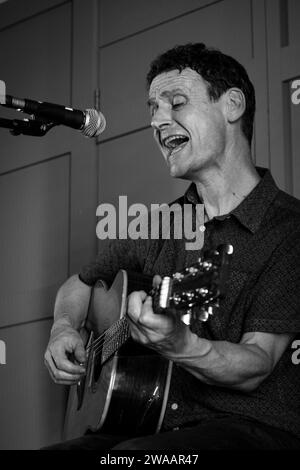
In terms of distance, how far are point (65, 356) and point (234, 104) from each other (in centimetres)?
80

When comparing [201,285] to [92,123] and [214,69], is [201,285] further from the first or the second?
[214,69]

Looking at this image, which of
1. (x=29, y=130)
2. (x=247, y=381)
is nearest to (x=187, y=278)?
(x=247, y=381)

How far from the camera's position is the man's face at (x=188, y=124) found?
7.52ft

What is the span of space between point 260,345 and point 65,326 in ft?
2.23

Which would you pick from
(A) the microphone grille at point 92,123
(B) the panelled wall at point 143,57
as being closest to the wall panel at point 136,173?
(B) the panelled wall at point 143,57

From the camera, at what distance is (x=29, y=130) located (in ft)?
6.26

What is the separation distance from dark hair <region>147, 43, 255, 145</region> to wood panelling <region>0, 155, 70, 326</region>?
0.94 meters

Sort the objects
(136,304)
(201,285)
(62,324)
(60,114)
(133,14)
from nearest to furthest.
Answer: (201,285), (136,304), (60,114), (62,324), (133,14)

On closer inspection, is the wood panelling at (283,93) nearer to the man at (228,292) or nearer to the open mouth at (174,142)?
the man at (228,292)

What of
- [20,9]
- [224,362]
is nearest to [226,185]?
[224,362]

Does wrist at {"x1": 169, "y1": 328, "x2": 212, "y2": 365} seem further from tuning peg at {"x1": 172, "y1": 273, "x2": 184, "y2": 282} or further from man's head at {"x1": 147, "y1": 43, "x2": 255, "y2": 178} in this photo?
Answer: man's head at {"x1": 147, "y1": 43, "x2": 255, "y2": 178}

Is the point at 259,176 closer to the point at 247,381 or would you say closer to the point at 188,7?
the point at 247,381

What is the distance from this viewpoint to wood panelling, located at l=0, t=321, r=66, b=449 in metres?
3.03

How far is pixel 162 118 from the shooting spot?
2.35 metres
